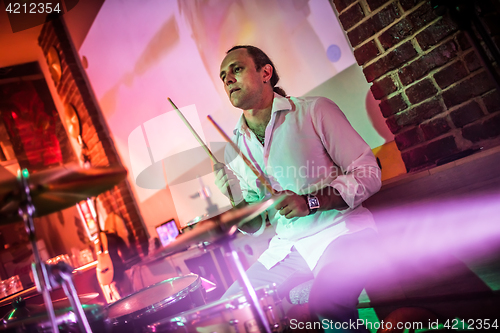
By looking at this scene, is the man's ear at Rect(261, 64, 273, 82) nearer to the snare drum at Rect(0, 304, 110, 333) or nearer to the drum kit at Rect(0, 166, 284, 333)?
the drum kit at Rect(0, 166, 284, 333)

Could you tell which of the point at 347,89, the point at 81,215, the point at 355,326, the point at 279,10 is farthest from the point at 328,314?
the point at 81,215

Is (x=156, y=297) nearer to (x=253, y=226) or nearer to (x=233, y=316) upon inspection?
(x=253, y=226)

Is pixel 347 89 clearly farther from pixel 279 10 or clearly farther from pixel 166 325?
pixel 166 325

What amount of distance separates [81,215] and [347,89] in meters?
3.63

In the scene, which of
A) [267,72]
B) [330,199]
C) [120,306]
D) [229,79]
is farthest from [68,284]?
[267,72]

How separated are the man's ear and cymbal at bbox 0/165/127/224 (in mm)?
861

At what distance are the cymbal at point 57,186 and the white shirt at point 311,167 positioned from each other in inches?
26.0

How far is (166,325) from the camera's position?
93 centimetres

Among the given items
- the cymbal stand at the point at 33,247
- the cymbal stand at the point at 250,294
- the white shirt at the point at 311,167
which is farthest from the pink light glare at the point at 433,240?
the cymbal stand at the point at 33,247

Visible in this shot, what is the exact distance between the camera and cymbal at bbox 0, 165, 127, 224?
3.70 feet

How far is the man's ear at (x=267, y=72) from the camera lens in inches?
64.4

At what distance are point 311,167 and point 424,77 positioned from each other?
1.95 feet

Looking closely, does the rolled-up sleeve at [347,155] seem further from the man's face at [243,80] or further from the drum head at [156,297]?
the drum head at [156,297]

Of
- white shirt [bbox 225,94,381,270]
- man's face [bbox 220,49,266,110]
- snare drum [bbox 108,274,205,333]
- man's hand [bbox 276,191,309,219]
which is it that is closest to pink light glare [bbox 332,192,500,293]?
white shirt [bbox 225,94,381,270]
